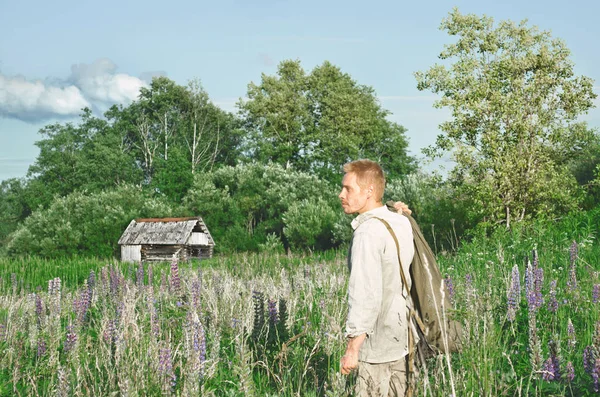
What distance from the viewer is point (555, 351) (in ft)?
13.9

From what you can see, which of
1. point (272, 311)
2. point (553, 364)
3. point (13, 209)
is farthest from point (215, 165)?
point (553, 364)

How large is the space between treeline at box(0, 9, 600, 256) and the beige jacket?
386 centimetres

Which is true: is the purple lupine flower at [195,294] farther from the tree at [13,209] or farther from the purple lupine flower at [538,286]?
the tree at [13,209]

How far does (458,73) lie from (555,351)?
15904 millimetres

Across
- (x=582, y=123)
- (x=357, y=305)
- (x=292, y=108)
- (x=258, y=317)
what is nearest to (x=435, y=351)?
(x=357, y=305)

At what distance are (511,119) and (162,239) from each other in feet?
70.4

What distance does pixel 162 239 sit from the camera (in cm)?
3394

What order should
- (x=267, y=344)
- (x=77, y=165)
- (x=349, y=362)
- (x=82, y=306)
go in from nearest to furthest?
(x=349, y=362)
(x=267, y=344)
(x=82, y=306)
(x=77, y=165)

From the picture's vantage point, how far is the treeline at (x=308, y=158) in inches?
722

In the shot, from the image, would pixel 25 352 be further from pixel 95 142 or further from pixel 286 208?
pixel 95 142

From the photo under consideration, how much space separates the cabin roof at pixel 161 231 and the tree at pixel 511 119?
1795cm

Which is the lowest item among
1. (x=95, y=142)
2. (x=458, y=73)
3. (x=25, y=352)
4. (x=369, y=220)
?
(x=25, y=352)

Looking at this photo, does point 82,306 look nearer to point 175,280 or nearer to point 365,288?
point 175,280

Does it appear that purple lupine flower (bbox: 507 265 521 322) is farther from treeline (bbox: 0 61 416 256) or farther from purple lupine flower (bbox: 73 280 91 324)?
treeline (bbox: 0 61 416 256)
